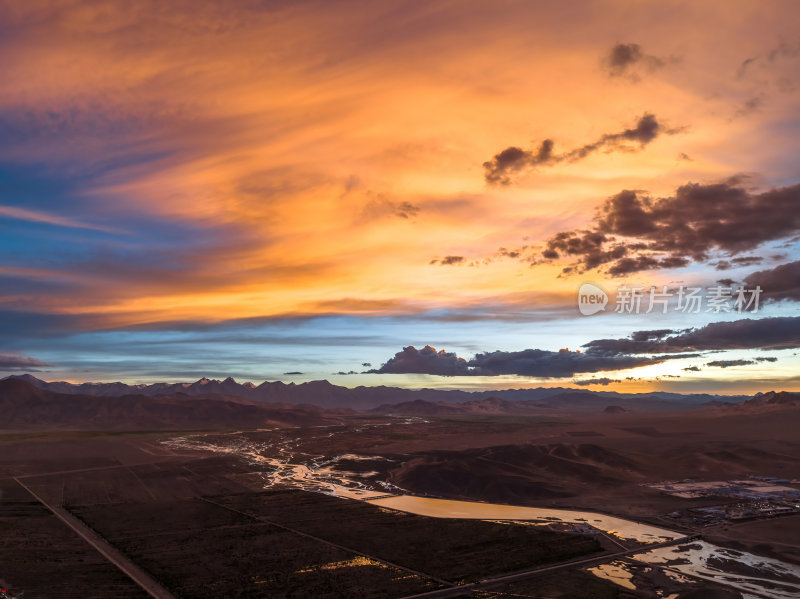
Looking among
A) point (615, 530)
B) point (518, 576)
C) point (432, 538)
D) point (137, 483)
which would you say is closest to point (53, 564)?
point (432, 538)

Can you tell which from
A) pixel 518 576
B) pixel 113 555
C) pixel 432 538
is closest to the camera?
pixel 518 576

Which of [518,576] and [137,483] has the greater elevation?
[518,576]

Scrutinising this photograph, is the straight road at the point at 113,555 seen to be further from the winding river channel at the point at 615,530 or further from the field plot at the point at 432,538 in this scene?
the winding river channel at the point at 615,530

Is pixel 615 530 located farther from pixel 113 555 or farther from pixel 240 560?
pixel 113 555

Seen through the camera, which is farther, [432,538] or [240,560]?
[432,538]

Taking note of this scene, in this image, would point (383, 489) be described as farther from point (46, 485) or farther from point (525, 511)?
point (46, 485)

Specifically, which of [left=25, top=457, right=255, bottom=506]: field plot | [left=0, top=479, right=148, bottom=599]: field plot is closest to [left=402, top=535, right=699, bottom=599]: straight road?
[left=0, top=479, right=148, bottom=599]: field plot

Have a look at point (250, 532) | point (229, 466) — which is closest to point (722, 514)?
point (250, 532)
